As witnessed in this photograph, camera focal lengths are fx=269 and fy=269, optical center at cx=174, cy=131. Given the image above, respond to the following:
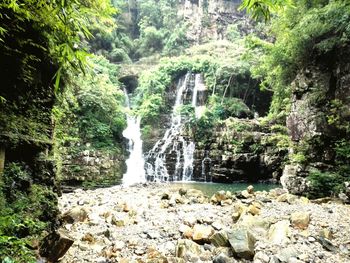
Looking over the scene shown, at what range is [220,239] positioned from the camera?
3.76m

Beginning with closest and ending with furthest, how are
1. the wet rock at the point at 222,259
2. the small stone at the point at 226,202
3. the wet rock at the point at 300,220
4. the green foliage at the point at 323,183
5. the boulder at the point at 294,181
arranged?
the wet rock at the point at 222,259 → the wet rock at the point at 300,220 → the small stone at the point at 226,202 → the green foliage at the point at 323,183 → the boulder at the point at 294,181

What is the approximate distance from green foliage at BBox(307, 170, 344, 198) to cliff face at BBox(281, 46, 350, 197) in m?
0.19

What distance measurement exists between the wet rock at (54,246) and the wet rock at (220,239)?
76.3 inches

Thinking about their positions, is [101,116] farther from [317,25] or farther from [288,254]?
[288,254]

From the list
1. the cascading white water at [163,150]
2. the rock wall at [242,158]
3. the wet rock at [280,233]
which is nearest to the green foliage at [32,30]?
the wet rock at [280,233]

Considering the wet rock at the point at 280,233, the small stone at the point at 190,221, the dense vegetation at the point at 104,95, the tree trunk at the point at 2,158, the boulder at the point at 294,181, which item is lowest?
the small stone at the point at 190,221

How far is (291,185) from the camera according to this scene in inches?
336

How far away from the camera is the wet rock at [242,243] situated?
3.40 meters

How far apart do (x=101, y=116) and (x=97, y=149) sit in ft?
7.05

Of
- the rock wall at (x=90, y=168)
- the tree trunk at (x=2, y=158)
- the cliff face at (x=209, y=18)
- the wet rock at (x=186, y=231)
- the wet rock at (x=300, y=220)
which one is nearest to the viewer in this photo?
the tree trunk at (x=2, y=158)

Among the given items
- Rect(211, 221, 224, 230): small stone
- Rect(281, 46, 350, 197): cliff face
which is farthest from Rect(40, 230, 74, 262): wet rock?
Rect(281, 46, 350, 197): cliff face

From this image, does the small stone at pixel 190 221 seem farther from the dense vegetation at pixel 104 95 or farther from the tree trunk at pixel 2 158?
the tree trunk at pixel 2 158

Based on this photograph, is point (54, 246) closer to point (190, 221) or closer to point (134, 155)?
point (190, 221)

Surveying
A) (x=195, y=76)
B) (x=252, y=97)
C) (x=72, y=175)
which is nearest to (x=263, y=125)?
(x=252, y=97)
